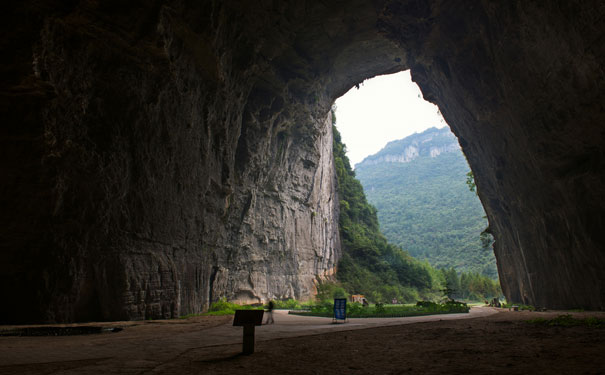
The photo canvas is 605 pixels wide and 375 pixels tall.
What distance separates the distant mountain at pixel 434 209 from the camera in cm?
6681

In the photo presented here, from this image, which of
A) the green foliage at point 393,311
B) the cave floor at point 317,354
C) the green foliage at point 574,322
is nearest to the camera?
the cave floor at point 317,354

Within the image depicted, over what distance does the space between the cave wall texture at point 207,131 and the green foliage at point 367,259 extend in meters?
14.8

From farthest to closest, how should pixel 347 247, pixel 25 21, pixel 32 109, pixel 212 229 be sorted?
pixel 347 247, pixel 212 229, pixel 32 109, pixel 25 21

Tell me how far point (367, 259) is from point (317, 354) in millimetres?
35818

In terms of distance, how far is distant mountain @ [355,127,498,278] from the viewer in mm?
66812

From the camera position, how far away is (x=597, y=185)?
1030 centimetres

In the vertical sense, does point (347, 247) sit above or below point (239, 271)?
above

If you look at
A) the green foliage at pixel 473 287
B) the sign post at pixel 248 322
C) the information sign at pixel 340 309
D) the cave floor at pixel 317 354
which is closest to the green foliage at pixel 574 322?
the cave floor at pixel 317 354

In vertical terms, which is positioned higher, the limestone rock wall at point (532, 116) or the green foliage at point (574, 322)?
the limestone rock wall at point (532, 116)

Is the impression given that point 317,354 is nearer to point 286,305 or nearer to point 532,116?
point 532,116

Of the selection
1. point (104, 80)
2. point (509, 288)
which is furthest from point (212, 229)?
point (509, 288)

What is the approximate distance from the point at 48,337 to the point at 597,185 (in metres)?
14.5

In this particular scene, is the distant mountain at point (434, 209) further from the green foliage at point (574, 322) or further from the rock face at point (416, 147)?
the green foliage at point (574, 322)

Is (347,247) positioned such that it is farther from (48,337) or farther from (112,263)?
(48,337)
